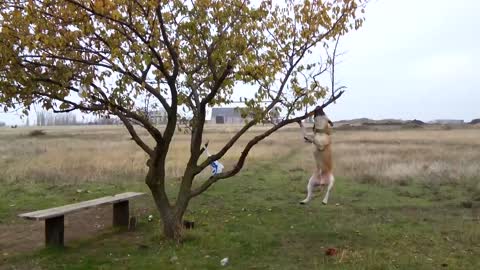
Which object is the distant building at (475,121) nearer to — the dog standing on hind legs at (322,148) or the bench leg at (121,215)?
the dog standing on hind legs at (322,148)

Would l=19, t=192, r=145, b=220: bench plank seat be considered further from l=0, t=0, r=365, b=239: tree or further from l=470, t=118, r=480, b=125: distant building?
l=470, t=118, r=480, b=125: distant building

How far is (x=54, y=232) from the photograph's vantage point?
9.56m

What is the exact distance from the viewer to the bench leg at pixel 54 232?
949 centimetres

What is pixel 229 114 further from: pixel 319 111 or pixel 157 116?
pixel 319 111

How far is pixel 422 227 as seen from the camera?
35.4ft

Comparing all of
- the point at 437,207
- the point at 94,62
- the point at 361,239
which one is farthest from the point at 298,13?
the point at 437,207

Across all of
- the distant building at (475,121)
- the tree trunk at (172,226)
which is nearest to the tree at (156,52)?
the tree trunk at (172,226)

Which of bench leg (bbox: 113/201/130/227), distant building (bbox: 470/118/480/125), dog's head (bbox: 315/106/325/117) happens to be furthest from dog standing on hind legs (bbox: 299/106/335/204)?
distant building (bbox: 470/118/480/125)

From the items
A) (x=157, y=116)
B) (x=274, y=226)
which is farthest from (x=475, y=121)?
(x=157, y=116)

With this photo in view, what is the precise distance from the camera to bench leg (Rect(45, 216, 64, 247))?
9492 mm

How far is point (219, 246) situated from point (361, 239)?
7.86 ft

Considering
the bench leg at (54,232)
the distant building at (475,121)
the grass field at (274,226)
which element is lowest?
the grass field at (274,226)

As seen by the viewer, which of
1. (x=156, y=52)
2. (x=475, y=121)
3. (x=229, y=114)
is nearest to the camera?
(x=156, y=52)

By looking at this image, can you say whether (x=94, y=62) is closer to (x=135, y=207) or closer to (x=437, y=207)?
(x=135, y=207)
